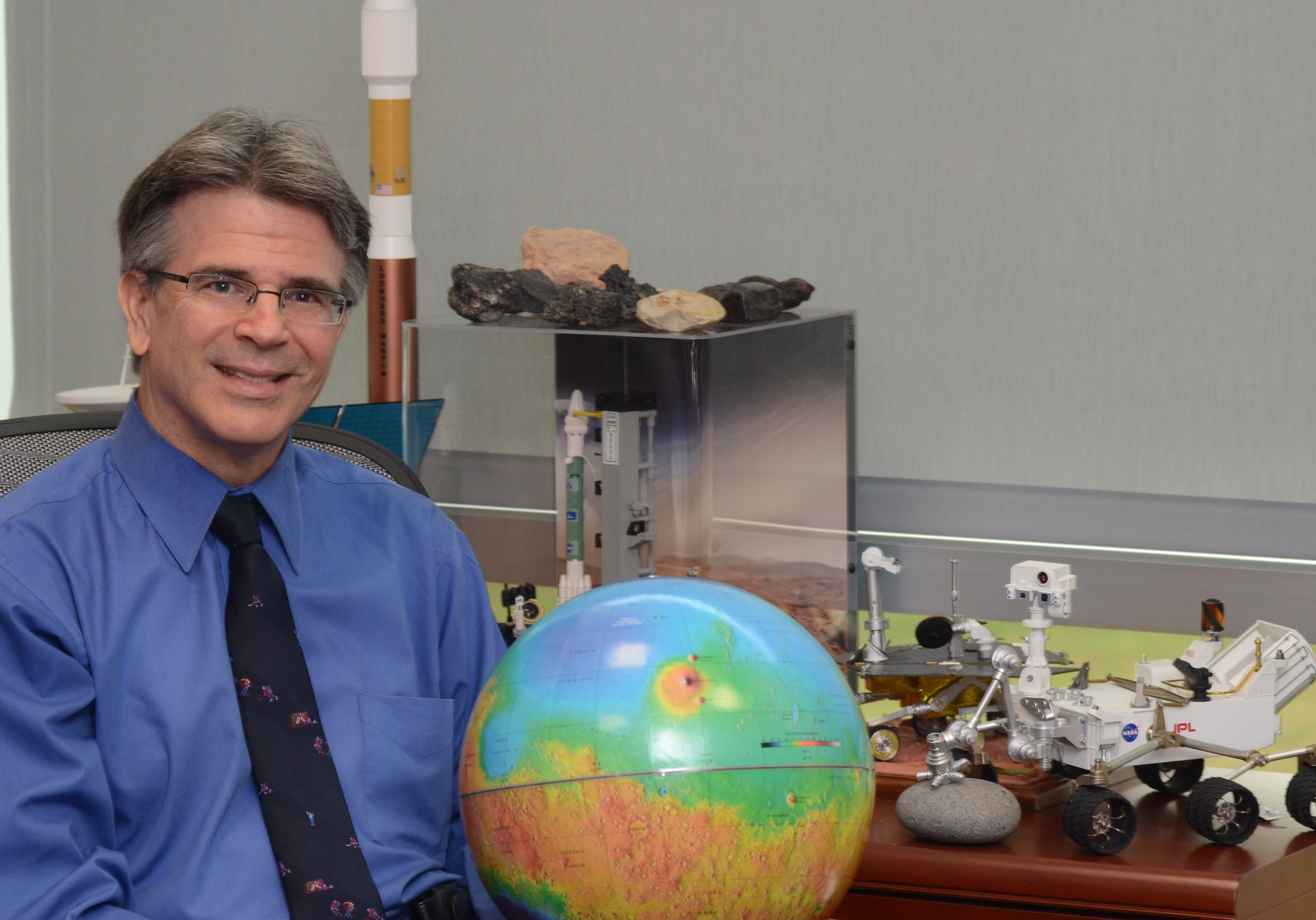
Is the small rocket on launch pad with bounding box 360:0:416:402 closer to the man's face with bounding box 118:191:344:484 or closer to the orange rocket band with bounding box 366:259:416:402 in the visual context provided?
the orange rocket band with bounding box 366:259:416:402

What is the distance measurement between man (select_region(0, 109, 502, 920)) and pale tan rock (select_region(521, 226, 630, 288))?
1701 mm

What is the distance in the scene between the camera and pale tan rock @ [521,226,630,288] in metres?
3.19

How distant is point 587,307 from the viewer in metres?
2.99

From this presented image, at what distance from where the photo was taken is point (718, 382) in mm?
2939

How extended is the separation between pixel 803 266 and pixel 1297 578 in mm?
1411

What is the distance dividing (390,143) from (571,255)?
624 millimetres

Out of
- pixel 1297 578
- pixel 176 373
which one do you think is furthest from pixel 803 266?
pixel 176 373

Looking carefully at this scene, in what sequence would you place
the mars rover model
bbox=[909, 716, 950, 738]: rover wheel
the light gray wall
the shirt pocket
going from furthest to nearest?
the light gray wall < bbox=[909, 716, 950, 738]: rover wheel < the mars rover model < the shirt pocket

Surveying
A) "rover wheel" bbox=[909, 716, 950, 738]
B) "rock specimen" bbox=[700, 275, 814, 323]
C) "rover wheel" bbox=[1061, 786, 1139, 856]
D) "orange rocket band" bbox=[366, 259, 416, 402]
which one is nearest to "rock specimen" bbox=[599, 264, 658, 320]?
"rock specimen" bbox=[700, 275, 814, 323]

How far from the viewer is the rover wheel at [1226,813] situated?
1.84 meters

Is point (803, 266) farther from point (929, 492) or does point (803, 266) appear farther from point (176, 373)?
point (176, 373)

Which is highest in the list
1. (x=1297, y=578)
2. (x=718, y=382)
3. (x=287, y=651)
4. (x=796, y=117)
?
(x=796, y=117)

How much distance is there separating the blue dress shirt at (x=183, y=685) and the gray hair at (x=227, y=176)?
176 millimetres

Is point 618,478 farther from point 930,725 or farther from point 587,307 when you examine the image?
point 930,725
